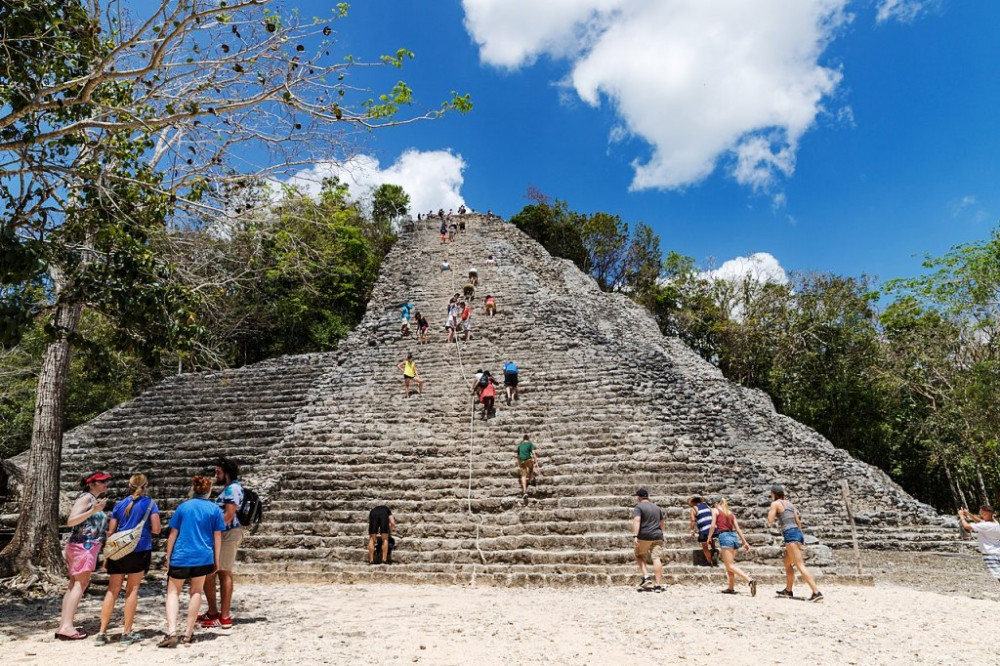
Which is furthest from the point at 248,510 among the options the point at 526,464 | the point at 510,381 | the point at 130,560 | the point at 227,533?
the point at 510,381

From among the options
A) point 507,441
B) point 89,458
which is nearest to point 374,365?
point 507,441

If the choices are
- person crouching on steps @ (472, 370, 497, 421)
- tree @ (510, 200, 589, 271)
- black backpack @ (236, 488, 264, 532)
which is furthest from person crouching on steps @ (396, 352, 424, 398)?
tree @ (510, 200, 589, 271)

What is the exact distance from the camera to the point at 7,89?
3.99 meters

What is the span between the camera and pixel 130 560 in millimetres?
3959

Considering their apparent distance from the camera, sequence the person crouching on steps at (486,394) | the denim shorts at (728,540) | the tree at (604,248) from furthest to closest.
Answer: the tree at (604,248)
the person crouching on steps at (486,394)
the denim shorts at (728,540)

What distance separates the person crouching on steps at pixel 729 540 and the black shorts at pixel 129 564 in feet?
17.3

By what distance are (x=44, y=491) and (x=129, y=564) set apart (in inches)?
139

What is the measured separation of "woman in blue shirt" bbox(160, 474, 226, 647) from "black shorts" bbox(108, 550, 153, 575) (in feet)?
0.79

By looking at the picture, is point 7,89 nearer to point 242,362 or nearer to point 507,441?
Answer: point 507,441

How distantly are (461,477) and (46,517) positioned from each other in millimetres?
5009

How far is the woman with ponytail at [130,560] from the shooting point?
3941 mm

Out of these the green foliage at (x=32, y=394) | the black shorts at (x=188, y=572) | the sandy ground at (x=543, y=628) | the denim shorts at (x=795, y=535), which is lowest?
the sandy ground at (x=543, y=628)

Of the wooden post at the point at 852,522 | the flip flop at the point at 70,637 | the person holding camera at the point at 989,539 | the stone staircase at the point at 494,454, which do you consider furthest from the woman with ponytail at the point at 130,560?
the person holding camera at the point at 989,539

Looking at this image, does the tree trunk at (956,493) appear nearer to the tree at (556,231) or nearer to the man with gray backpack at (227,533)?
the tree at (556,231)
